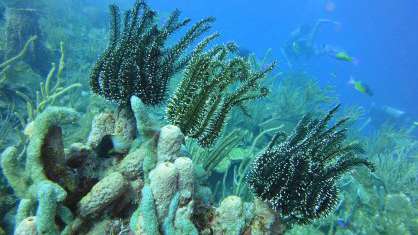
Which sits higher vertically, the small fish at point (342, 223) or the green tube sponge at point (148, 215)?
the small fish at point (342, 223)

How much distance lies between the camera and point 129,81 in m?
2.82

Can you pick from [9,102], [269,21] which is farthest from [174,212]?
[269,21]

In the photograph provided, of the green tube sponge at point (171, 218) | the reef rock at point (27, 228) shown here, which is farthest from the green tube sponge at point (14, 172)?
the green tube sponge at point (171, 218)

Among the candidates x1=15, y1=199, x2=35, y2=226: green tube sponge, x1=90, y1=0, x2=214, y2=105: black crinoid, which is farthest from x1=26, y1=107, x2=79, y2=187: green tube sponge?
x1=90, y1=0, x2=214, y2=105: black crinoid

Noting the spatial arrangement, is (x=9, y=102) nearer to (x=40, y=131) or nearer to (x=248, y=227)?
(x=40, y=131)

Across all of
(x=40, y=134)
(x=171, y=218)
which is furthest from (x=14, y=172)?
(x=171, y=218)

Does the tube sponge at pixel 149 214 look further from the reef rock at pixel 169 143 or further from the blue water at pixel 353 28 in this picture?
the blue water at pixel 353 28

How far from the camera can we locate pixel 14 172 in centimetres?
262

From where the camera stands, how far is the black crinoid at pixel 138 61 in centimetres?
283

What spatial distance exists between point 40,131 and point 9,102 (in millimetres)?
5981

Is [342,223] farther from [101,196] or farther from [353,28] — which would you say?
[353,28]

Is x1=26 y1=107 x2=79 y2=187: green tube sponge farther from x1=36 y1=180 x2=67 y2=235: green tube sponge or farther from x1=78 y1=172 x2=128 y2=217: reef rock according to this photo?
x1=78 y1=172 x2=128 y2=217: reef rock

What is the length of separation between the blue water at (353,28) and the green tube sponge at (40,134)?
82.6m

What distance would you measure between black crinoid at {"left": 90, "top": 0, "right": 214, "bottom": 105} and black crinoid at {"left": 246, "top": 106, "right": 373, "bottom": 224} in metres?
1.10
